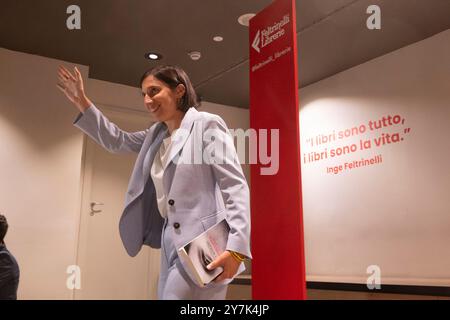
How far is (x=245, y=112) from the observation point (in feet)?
17.4

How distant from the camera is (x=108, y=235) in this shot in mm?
4496

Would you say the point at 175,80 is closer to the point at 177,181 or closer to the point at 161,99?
the point at 161,99

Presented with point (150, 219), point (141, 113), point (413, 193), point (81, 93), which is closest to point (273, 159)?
point (150, 219)

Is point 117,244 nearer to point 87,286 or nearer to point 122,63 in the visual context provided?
point 87,286

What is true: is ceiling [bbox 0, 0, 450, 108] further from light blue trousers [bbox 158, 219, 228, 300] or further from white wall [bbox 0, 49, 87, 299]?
light blue trousers [bbox 158, 219, 228, 300]

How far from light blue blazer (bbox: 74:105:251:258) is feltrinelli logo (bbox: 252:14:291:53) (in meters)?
0.81

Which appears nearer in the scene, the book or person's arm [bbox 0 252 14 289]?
the book

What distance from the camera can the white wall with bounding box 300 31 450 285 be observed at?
335cm

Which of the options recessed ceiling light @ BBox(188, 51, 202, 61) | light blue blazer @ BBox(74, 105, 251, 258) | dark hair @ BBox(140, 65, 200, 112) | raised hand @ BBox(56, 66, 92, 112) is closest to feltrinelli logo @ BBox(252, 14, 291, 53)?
dark hair @ BBox(140, 65, 200, 112)

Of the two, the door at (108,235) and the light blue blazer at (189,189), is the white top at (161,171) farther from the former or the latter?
the door at (108,235)

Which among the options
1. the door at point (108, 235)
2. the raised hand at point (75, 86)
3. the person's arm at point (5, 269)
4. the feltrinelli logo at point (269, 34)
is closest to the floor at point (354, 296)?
the door at point (108, 235)

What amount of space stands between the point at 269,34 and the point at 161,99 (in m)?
0.89

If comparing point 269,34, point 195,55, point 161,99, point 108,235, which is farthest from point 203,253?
point 108,235

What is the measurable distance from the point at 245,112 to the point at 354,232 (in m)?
2.01
